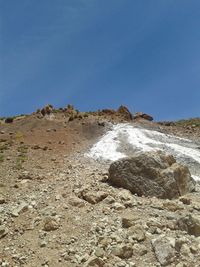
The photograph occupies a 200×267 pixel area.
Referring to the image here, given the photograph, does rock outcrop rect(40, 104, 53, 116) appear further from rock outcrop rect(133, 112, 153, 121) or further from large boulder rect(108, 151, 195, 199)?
large boulder rect(108, 151, 195, 199)

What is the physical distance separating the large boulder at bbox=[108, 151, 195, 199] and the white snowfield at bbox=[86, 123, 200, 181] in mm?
4265

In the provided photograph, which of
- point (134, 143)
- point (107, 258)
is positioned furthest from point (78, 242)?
point (134, 143)

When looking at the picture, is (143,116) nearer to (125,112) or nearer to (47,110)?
(125,112)

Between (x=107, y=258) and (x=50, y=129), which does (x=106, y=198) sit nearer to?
(x=107, y=258)

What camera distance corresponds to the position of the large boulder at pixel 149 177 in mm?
21547

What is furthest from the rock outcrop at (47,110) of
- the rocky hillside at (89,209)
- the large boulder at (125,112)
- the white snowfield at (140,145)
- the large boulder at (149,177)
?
the large boulder at (149,177)

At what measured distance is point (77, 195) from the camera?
20.6m

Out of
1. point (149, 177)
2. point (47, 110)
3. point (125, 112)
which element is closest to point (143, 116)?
point (125, 112)

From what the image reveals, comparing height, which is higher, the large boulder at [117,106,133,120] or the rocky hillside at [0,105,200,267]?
the large boulder at [117,106,133,120]

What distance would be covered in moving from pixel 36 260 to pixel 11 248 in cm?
129

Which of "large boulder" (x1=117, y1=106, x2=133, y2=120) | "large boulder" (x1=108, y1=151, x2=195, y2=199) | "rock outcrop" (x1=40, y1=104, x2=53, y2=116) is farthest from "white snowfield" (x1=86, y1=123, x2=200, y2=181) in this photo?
"rock outcrop" (x1=40, y1=104, x2=53, y2=116)

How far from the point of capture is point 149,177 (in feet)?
71.9

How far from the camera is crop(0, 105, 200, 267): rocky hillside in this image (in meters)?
16.0

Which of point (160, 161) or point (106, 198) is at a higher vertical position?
point (160, 161)
